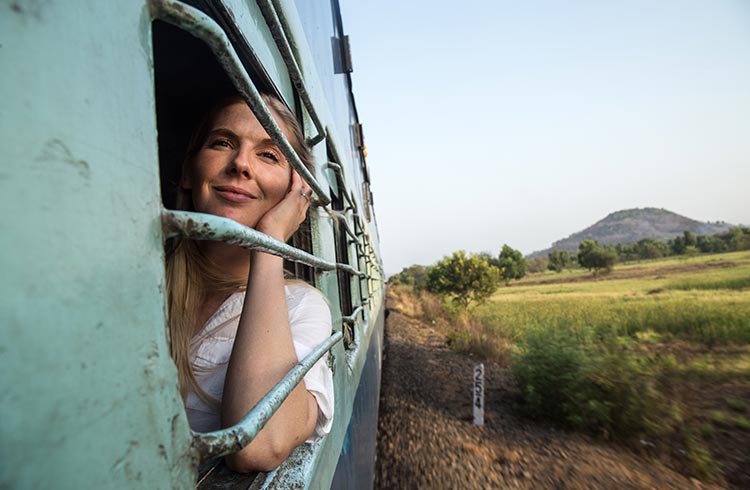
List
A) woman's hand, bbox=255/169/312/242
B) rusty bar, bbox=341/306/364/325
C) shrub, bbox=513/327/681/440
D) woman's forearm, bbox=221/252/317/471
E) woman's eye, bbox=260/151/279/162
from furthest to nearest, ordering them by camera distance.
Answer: shrub, bbox=513/327/681/440, rusty bar, bbox=341/306/364/325, woman's eye, bbox=260/151/279/162, woman's hand, bbox=255/169/312/242, woman's forearm, bbox=221/252/317/471

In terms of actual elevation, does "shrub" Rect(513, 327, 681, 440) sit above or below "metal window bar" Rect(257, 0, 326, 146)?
below

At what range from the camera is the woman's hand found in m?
1.00

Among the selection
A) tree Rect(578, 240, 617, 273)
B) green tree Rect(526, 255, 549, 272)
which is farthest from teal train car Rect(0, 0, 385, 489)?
green tree Rect(526, 255, 549, 272)

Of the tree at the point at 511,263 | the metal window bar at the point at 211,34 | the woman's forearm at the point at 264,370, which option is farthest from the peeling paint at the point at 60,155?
the tree at the point at 511,263

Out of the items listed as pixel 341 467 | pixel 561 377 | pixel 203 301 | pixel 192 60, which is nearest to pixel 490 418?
pixel 561 377

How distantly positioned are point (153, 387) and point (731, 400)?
28.7 ft

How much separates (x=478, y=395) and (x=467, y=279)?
56.7ft

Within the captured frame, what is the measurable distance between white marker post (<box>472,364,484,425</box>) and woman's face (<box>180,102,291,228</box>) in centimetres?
482

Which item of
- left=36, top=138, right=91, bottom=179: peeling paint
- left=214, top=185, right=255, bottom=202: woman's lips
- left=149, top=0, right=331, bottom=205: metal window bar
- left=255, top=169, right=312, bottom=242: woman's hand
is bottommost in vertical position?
left=36, top=138, right=91, bottom=179: peeling paint

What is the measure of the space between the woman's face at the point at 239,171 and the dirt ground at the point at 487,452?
3.80 metres

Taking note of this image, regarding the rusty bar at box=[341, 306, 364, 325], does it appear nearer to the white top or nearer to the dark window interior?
the dark window interior

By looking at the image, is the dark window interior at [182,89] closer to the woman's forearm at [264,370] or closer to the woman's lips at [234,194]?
the woman's lips at [234,194]

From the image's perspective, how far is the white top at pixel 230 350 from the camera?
0.91 metres

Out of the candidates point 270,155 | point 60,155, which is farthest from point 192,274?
point 60,155
